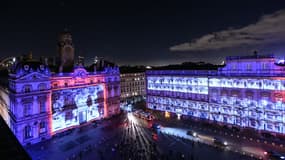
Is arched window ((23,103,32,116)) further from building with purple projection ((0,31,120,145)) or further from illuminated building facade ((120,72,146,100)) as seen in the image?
illuminated building facade ((120,72,146,100))

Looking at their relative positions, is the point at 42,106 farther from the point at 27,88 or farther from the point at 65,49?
the point at 65,49

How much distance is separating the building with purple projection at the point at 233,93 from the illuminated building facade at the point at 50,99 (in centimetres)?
2096

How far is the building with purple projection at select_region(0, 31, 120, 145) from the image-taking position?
47750 millimetres

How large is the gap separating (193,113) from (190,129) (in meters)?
9.18

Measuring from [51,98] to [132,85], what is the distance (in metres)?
55.1

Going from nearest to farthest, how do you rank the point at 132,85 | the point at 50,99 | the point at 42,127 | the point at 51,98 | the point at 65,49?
the point at 42,127 → the point at 50,99 → the point at 51,98 → the point at 65,49 → the point at 132,85

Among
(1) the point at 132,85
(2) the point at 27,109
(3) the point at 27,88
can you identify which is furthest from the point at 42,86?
(1) the point at 132,85

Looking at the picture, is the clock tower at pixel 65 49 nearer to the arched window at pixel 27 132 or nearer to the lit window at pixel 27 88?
the lit window at pixel 27 88

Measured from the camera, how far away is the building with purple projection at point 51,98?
4775 cm

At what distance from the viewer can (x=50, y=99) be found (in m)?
53.7

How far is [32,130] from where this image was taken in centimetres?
4925

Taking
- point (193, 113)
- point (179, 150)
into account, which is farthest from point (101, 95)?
point (179, 150)

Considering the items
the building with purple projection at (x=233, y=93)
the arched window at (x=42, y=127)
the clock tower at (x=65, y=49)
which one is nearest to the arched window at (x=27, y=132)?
the arched window at (x=42, y=127)

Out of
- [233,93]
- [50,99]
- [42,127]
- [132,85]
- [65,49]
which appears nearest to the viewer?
[42,127]
